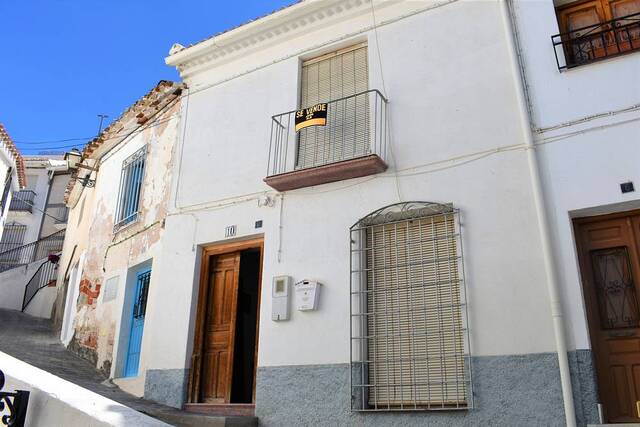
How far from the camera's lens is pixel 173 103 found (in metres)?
9.94

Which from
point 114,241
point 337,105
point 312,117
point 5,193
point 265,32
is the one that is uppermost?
point 5,193

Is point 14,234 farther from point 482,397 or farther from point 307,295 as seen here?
point 482,397

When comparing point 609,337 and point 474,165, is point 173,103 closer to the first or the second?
point 474,165

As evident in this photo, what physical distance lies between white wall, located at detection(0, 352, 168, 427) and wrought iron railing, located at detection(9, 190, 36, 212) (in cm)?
2671

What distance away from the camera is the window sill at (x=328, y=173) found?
6.89 meters

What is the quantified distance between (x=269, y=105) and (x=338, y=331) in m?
3.60

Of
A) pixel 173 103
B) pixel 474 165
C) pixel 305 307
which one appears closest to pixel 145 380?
pixel 305 307

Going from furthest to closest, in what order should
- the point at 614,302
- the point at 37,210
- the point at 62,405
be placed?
1. the point at 37,210
2. the point at 614,302
3. the point at 62,405

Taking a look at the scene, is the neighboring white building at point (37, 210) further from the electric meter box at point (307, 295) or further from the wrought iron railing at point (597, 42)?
the wrought iron railing at point (597, 42)

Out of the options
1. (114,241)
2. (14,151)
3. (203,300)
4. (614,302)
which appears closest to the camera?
(614,302)

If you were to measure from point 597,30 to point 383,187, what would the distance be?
2988 millimetres

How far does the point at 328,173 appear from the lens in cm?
718

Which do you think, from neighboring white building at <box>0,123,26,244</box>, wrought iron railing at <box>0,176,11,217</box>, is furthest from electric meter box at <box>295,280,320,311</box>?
wrought iron railing at <box>0,176,11,217</box>

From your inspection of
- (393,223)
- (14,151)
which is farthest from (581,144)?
(14,151)
